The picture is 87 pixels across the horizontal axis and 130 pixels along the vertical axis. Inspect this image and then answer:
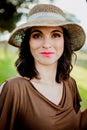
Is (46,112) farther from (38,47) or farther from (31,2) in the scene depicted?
(31,2)

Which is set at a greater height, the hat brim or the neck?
the hat brim

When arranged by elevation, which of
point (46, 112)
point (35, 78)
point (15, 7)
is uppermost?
point (15, 7)

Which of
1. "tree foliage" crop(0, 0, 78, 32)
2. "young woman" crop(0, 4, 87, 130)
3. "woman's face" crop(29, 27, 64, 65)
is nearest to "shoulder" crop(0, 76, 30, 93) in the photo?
"young woman" crop(0, 4, 87, 130)

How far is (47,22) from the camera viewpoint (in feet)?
4.38

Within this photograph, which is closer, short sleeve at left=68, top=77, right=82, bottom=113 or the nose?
the nose

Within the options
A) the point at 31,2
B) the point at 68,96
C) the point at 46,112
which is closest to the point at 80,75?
the point at 31,2

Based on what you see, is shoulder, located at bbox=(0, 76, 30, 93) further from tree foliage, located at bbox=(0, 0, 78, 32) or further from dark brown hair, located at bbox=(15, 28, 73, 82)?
tree foliage, located at bbox=(0, 0, 78, 32)

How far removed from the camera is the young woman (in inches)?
52.9

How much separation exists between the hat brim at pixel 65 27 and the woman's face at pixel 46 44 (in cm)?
3

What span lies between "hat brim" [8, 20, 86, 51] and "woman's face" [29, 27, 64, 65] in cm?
3

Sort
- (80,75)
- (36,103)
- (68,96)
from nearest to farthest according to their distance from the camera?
(36,103) → (68,96) → (80,75)

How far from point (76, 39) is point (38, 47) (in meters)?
0.25

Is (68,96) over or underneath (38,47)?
underneath

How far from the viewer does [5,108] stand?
1.36 metres
